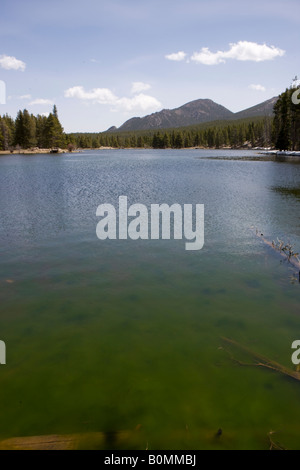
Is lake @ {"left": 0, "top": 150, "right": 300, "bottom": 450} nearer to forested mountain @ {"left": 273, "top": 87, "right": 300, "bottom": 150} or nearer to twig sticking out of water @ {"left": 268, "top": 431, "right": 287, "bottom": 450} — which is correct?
twig sticking out of water @ {"left": 268, "top": 431, "right": 287, "bottom": 450}

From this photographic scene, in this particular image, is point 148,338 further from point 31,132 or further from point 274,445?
point 31,132

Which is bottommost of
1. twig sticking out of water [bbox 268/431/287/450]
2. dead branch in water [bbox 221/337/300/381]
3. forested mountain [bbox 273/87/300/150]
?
twig sticking out of water [bbox 268/431/287/450]

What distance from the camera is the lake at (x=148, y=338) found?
579 centimetres

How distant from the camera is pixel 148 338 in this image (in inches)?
328

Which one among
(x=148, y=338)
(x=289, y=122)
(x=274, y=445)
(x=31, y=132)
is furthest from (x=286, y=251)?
(x=31, y=132)

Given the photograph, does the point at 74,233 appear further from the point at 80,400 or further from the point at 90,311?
the point at 80,400

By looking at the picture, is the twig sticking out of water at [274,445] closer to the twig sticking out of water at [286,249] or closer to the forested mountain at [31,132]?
the twig sticking out of water at [286,249]

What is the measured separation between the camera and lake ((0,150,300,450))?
5.79m

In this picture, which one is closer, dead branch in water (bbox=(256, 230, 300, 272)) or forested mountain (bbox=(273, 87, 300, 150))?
dead branch in water (bbox=(256, 230, 300, 272))

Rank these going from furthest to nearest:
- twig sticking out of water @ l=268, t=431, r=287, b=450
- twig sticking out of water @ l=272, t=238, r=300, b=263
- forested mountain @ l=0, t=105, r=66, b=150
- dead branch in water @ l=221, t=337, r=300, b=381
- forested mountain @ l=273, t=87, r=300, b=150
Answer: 1. forested mountain @ l=0, t=105, r=66, b=150
2. forested mountain @ l=273, t=87, r=300, b=150
3. twig sticking out of water @ l=272, t=238, r=300, b=263
4. dead branch in water @ l=221, t=337, r=300, b=381
5. twig sticking out of water @ l=268, t=431, r=287, b=450

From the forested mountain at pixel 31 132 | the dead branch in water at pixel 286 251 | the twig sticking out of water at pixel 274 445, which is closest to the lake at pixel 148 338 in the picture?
the twig sticking out of water at pixel 274 445

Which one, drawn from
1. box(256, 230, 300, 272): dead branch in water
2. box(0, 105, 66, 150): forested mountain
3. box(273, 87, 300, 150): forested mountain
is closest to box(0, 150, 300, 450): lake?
box(256, 230, 300, 272): dead branch in water

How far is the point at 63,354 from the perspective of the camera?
7.72 m
